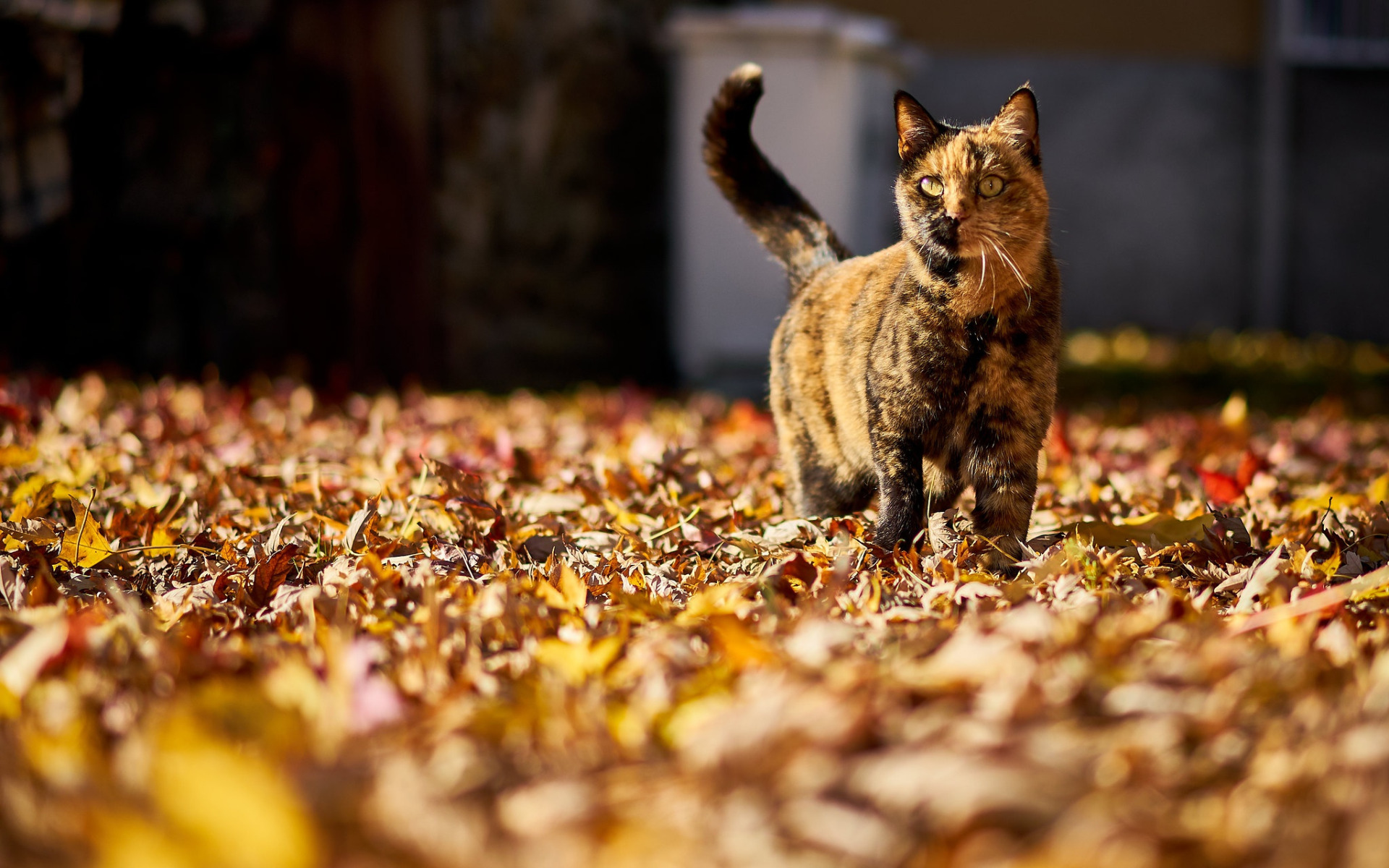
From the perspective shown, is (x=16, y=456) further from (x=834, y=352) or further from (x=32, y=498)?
(x=834, y=352)

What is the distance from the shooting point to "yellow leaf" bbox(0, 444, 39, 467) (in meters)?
2.58

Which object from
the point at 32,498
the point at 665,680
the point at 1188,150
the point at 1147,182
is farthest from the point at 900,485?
the point at 1188,150

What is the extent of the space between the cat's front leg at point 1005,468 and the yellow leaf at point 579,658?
0.98 meters

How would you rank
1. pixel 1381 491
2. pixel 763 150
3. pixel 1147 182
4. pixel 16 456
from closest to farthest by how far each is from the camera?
pixel 1381 491
pixel 16 456
pixel 763 150
pixel 1147 182

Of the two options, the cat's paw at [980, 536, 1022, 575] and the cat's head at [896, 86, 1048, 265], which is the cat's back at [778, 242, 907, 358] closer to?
the cat's head at [896, 86, 1048, 265]

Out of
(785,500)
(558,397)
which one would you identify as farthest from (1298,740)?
(558,397)

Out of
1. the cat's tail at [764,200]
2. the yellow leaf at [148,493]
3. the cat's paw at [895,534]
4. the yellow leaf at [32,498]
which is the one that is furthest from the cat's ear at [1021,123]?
the yellow leaf at [32,498]

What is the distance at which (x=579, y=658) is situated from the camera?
132cm

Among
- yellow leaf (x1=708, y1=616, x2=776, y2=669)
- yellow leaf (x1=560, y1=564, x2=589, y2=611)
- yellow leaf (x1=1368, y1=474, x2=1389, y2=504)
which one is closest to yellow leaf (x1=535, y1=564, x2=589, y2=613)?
yellow leaf (x1=560, y1=564, x2=589, y2=611)

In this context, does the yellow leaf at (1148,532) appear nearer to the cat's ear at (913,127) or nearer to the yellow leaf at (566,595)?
the cat's ear at (913,127)

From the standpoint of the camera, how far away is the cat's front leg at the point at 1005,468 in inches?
83.1

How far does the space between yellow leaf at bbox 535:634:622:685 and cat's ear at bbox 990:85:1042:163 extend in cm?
A: 129

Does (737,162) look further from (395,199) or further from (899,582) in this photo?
(395,199)

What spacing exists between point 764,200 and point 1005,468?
0.97m
